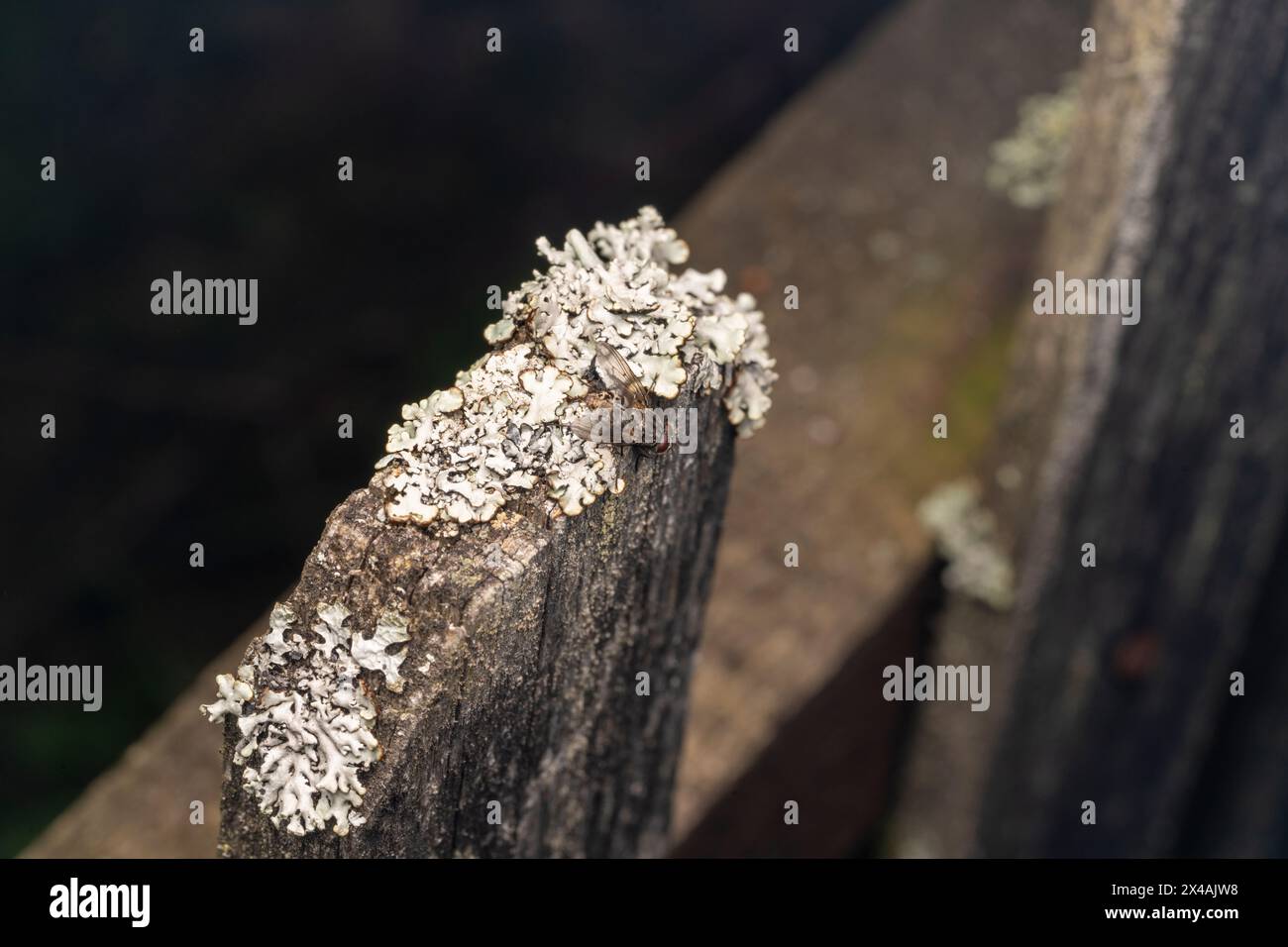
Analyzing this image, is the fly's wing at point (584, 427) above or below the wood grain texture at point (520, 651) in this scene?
above

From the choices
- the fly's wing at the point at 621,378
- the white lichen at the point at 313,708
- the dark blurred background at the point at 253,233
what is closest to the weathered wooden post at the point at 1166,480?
the fly's wing at the point at 621,378

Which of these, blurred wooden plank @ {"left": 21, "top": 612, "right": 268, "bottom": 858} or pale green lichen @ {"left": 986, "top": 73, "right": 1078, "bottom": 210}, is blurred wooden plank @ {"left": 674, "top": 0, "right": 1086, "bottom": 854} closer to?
pale green lichen @ {"left": 986, "top": 73, "right": 1078, "bottom": 210}

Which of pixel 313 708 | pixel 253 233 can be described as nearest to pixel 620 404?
pixel 313 708

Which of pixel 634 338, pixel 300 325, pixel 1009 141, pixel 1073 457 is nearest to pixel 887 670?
pixel 1073 457

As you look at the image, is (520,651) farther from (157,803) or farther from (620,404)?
(157,803)

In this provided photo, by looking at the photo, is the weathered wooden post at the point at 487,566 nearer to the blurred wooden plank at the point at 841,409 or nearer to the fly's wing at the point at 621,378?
the fly's wing at the point at 621,378

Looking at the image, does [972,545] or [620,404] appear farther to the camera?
[972,545]
